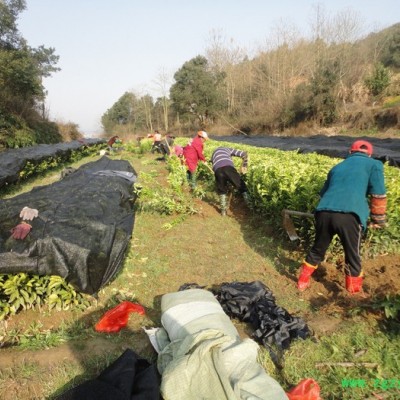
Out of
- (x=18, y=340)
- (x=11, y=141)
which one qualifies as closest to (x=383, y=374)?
(x=18, y=340)

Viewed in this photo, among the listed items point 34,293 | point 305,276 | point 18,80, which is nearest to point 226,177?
point 305,276

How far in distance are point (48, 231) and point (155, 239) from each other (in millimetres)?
2447

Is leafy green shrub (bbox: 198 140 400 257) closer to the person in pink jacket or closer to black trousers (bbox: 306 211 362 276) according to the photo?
black trousers (bbox: 306 211 362 276)

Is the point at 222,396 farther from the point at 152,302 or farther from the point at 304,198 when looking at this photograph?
the point at 304,198

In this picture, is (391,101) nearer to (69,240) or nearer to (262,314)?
(262,314)

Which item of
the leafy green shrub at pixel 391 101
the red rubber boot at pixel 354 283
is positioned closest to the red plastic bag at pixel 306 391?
the red rubber boot at pixel 354 283

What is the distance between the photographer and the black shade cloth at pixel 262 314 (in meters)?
2.86

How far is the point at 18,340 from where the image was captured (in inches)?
123

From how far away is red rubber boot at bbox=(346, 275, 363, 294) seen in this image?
3.52 metres

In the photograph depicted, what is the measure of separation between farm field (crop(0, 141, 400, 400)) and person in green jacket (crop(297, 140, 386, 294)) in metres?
0.45

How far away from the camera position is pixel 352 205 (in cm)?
339

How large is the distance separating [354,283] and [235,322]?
141 cm

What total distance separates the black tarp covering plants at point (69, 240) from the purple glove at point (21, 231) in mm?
36

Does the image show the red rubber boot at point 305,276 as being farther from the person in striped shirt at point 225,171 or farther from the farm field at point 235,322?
the person in striped shirt at point 225,171
